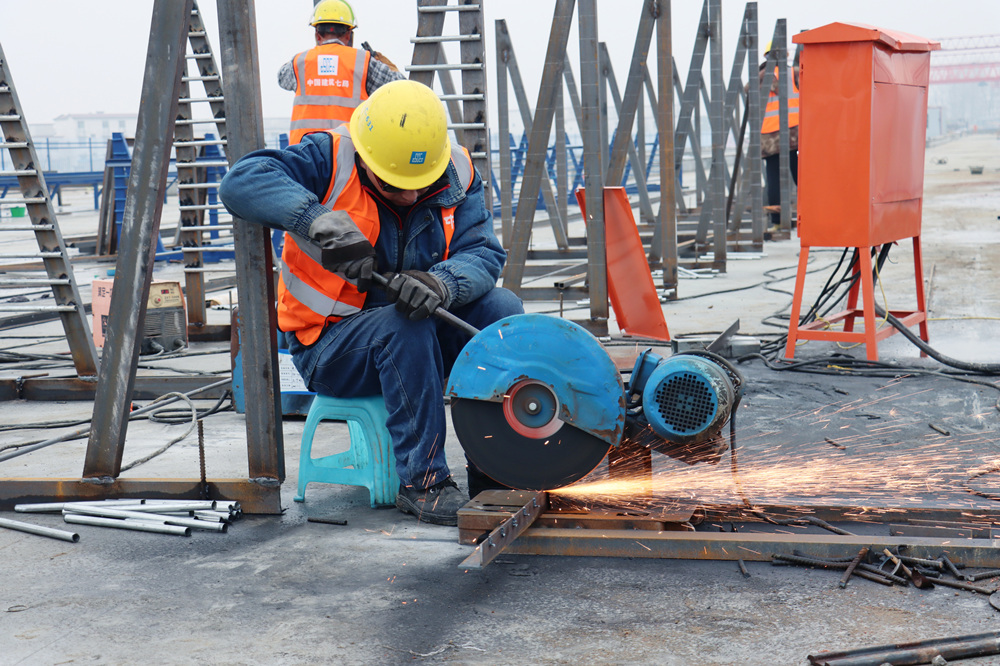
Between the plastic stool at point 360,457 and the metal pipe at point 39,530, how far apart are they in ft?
2.42

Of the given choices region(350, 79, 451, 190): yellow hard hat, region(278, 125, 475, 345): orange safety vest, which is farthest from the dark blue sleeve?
region(350, 79, 451, 190): yellow hard hat

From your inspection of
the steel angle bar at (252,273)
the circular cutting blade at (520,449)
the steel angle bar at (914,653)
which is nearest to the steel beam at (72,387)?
the steel angle bar at (252,273)

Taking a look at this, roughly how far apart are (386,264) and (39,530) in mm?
1433

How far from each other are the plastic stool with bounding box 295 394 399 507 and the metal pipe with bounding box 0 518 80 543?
0.74 metres

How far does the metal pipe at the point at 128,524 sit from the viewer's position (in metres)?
3.14

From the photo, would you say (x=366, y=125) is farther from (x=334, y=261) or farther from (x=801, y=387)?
(x=801, y=387)

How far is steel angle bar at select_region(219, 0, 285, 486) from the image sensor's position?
3152 millimetres

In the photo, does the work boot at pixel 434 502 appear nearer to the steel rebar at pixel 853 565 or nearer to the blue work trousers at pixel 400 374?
the blue work trousers at pixel 400 374

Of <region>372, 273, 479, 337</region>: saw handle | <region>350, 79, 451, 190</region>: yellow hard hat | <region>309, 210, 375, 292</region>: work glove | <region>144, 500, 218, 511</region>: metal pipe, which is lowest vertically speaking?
<region>144, 500, 218, 511</region>: metal pipe

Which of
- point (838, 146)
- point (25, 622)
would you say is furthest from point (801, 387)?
point (25, 622)

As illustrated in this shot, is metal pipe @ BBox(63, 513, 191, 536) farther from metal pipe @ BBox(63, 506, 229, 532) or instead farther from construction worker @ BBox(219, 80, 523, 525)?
construction worker @ BBox(219, 80, 523, 525)

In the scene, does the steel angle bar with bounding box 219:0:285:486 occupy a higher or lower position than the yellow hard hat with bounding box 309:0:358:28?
lower

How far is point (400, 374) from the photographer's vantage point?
317cm

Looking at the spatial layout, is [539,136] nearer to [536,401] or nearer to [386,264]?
[386,264]
